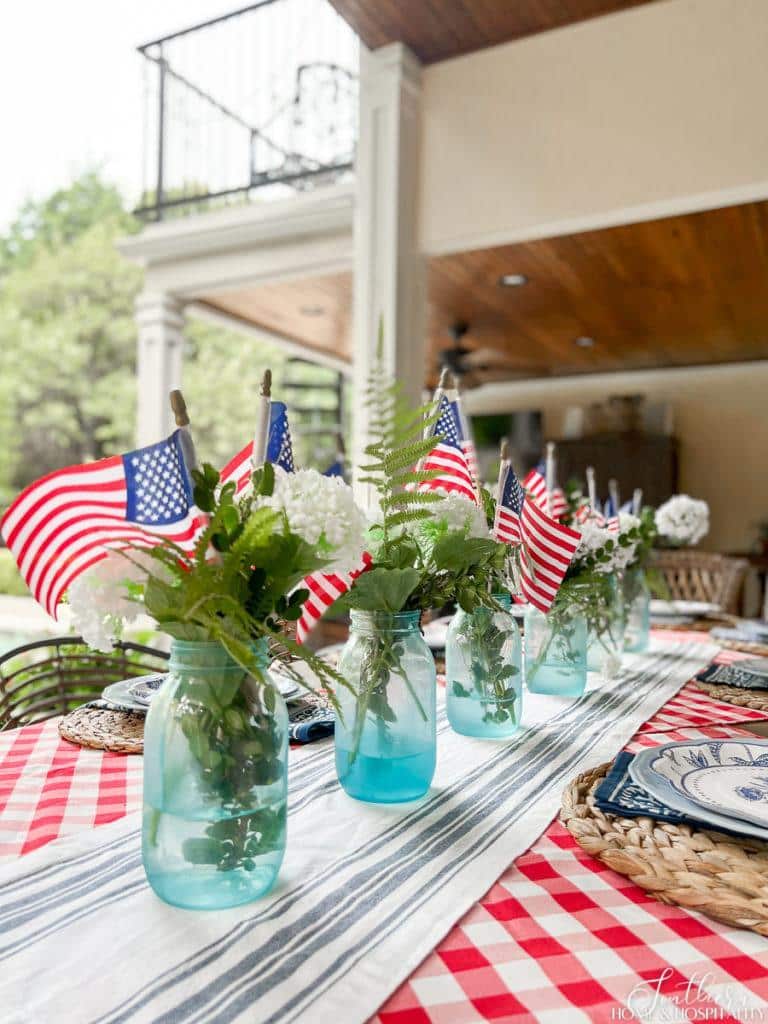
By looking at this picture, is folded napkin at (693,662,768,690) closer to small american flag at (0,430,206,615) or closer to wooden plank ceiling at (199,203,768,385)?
small american flag at (0,430,206,615)

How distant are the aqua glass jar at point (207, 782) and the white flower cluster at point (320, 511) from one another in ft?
0.37

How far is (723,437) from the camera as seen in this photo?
20.8 ft

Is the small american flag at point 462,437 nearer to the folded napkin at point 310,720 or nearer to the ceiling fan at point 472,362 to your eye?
the folded napkin at point 310,720

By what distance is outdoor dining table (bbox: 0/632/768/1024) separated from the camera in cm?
49

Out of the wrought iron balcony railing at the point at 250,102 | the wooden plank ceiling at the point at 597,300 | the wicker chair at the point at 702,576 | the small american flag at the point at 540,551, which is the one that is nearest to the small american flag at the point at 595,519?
the small american flag at the point at 540,551

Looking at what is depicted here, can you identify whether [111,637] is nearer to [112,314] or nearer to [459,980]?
[459,980]

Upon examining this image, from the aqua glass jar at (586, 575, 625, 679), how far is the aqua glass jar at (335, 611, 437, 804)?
0.64 m

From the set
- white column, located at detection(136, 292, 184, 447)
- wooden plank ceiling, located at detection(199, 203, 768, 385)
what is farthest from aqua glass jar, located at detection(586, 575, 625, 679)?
white column, located at detection(136, 292, 184, 447)

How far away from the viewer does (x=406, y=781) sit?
0.83 m

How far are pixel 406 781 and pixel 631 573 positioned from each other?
1130 millimetres

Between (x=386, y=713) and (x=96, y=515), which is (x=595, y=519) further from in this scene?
(x=96, y=515)

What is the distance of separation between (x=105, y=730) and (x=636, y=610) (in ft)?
4.03

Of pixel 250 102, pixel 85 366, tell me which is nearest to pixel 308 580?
pixel 250 102

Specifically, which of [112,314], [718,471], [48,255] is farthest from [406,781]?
[48,255]
